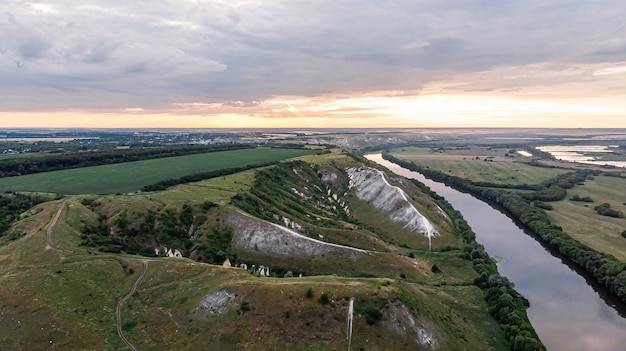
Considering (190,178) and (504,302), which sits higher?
(190,178)

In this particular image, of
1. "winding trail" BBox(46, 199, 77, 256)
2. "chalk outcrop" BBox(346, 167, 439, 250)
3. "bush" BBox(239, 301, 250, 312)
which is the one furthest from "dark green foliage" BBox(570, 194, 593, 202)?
"winding trail" BBox(46, 199, 77, 256)

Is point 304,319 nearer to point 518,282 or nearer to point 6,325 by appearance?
point 6,325

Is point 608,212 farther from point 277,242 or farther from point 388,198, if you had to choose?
point 277,242

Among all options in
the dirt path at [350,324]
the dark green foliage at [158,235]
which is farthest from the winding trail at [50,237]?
the dirt path at [350,324]

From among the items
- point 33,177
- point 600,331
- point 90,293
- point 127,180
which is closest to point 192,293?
point 90,293

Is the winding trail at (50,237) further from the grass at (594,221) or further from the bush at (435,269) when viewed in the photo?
the grass at (594,221)

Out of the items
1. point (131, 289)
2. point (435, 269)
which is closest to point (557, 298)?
point (435, 269)
